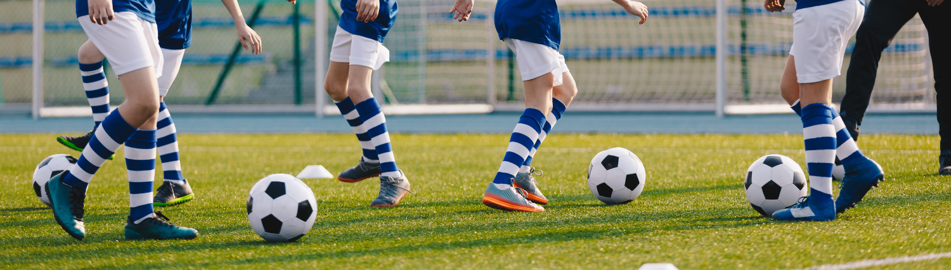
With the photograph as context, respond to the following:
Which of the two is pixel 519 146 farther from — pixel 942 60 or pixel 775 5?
pixel 942 60

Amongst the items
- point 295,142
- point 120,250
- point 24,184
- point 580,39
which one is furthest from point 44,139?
point 580,39

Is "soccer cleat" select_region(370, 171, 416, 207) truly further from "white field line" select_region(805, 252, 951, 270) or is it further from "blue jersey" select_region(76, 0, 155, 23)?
"white field line" select_region(805, 252, 951, 270)

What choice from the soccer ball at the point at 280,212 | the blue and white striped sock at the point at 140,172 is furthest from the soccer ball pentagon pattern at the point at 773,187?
the blue and white striped sock at the point at 140,172

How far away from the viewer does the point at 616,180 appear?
330 centimetres

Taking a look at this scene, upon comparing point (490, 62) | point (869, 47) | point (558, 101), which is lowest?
point (490, 62)

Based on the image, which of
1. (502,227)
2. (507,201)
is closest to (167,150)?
(507,201)

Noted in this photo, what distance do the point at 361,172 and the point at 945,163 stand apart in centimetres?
307

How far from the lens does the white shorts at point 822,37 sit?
107 inches

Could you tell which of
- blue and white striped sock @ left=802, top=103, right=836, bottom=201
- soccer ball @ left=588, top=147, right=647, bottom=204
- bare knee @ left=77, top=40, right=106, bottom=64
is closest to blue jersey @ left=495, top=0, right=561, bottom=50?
soccer ball @ left=588, top=147, right=647, bottom=204

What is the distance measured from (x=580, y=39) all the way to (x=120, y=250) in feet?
43.6

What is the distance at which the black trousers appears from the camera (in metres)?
3.79

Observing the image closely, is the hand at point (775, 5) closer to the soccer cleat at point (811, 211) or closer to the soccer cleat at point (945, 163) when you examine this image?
the soccer cleat at point (811, 211)

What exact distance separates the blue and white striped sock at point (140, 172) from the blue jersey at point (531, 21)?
4.79 ft

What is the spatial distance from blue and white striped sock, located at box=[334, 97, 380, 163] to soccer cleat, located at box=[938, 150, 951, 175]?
2926 millimetres
